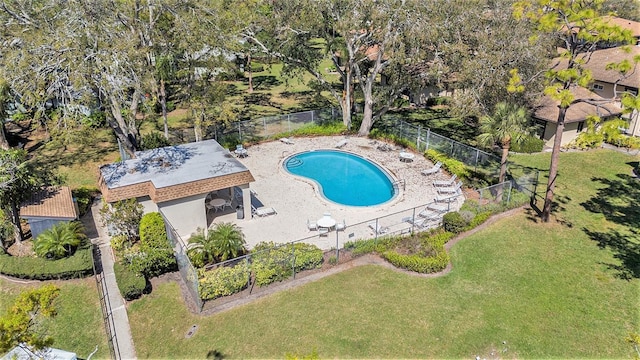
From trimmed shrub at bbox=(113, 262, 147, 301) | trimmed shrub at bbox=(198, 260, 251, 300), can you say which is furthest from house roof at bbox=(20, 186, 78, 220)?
trimmed shrub at bbox=(198, 260, 251, 300)

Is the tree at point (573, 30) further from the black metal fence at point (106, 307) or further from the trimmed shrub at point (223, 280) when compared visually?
the black metal fence at point (106, 307)

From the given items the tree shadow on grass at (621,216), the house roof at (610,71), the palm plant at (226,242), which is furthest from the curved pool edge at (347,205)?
the house roof at (610,71)

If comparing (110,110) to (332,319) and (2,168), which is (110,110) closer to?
(2,168)

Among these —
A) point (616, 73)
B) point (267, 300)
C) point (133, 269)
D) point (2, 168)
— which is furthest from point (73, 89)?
point (616, 73)

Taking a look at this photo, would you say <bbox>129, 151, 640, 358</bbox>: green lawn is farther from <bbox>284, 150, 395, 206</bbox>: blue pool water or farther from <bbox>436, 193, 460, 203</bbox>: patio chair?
<bbox>284, 150, 395, 206</bbox>: blue pool water

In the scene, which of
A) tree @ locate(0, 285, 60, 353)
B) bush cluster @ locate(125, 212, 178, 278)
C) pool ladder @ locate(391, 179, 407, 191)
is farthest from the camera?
pool ladder @ locate(391, 179, 407, 191)
